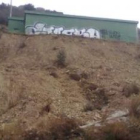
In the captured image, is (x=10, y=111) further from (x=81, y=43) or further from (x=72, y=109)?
(x=81, y=43)

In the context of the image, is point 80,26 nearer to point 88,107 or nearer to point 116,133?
point 88,107

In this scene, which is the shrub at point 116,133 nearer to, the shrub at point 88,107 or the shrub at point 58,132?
the shrub at point 58,132

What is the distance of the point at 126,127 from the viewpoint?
16.1 meters

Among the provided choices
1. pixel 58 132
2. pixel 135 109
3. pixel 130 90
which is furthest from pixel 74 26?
pixel 58 132

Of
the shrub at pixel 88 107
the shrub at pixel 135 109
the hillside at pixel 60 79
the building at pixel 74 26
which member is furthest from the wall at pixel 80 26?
the shrub at pixel 135 109

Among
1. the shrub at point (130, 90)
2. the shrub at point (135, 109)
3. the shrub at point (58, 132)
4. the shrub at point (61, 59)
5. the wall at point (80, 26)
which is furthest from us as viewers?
the wall at point (80, 26)

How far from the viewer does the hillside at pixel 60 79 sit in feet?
63.3

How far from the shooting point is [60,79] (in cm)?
2466

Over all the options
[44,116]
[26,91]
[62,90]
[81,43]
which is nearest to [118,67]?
[81,43]

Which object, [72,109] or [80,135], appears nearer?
[80,135]

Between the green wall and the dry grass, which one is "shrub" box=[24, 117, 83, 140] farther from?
the green wall

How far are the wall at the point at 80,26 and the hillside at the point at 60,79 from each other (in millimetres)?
4008

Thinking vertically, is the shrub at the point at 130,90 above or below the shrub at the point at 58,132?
above

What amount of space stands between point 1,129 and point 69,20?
66.2 ft
